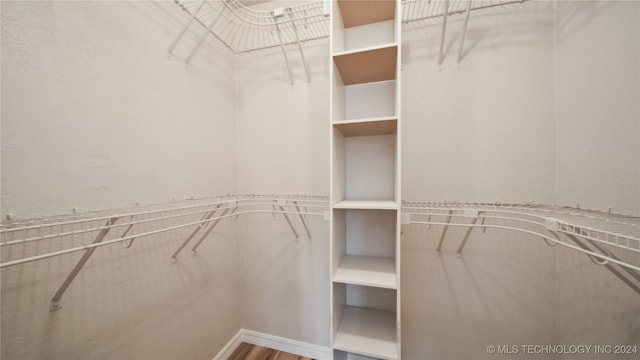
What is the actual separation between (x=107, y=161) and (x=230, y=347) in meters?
1.45

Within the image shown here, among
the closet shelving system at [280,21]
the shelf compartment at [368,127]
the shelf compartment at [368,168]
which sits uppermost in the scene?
the closet shelving system at [280,21]

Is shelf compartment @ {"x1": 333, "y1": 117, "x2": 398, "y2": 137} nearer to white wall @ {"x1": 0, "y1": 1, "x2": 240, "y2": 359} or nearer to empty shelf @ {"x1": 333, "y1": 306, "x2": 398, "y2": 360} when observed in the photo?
white wall @ {"x1": 0, "y1": 1, "x2": 240, "y2": 359}

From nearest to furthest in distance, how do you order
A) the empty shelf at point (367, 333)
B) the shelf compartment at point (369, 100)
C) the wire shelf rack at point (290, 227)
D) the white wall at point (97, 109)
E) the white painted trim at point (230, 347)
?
the wire shelf rack at point (290, 227)
the white wall at point (97, 109)
the empty shelf at point (367, 333)
the shelf compartment at point (369, 100)
the white painted trim at point (230, 347)

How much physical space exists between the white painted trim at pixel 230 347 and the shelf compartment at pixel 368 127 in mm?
1656

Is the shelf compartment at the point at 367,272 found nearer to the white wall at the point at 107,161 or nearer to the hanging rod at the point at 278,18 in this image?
the white wall at the point at 107,161

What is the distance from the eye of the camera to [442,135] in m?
1.29

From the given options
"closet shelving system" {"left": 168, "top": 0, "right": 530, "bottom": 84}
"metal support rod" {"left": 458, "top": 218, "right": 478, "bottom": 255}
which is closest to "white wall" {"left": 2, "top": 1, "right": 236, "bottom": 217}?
"closet shelving system" {"left": 168, "top": 0, "right": 530, "bottom": 84}

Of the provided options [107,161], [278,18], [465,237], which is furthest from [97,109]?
[465,237]

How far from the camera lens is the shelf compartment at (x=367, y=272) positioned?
987mm

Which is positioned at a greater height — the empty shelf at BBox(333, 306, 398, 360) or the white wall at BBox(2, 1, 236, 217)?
the white wall at BBox(2, 1, 236, 217)

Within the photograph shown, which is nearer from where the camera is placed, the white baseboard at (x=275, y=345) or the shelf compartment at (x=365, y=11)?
the shelf compartment at (x=365, y=11)

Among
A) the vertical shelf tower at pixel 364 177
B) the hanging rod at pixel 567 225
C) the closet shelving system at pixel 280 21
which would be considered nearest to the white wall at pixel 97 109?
the closet shelving system at pixel 280 21

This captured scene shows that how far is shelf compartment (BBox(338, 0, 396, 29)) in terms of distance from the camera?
44.3 inches

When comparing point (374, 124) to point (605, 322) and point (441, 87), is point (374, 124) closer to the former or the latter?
point (441, 87)
